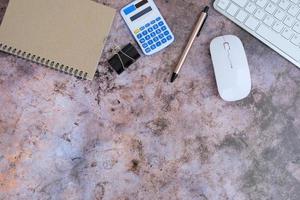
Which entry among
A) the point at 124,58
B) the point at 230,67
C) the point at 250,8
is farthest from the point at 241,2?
the point at 124,58

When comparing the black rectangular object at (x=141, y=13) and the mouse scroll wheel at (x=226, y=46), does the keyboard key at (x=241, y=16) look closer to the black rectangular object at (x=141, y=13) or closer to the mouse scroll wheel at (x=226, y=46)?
the mouse scroll wheel at (x=226, y=46)

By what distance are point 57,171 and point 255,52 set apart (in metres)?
0.42

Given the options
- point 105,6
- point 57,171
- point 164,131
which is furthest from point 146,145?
point 105,6

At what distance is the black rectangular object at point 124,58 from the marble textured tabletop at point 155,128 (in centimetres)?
1

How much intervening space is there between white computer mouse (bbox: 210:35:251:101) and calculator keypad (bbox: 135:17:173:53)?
9cm

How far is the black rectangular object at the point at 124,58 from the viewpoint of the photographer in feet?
2.33

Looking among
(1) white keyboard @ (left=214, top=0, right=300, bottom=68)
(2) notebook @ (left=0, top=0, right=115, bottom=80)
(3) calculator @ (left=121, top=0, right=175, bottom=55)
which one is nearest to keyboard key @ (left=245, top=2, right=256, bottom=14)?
(1) white keyboard @ (left=214, top=0, right=300, bottom=68)

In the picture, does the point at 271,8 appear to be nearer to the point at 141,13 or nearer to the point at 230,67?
the point at 230,67

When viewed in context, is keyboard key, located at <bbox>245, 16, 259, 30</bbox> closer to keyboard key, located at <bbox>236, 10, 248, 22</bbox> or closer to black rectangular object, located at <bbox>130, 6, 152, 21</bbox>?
keyboard key, located at <bbox>236, 10, 248, 22</bbox>

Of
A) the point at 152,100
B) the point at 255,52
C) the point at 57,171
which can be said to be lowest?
the point at 57,171

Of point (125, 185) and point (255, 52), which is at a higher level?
point (255, 52)

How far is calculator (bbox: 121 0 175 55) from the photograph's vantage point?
2.37ft

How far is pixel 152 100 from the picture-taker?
72 cm

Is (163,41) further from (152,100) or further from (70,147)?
(70,147)
